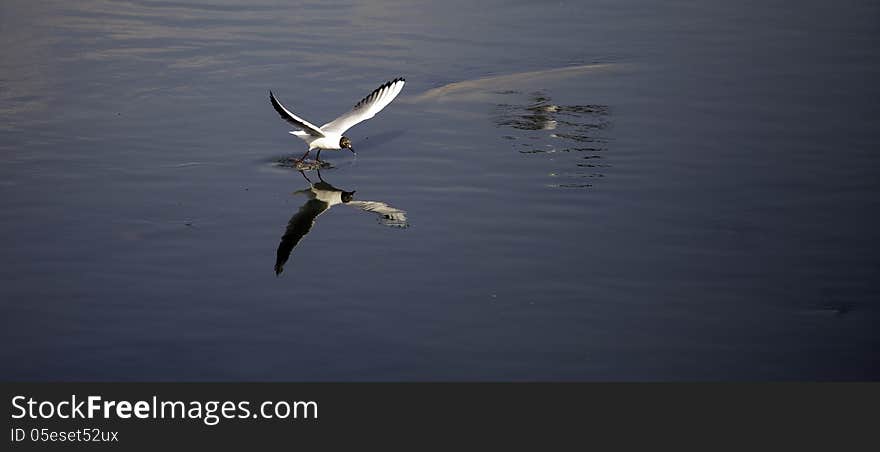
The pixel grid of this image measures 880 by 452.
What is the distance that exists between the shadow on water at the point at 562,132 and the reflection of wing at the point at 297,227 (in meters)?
3.11

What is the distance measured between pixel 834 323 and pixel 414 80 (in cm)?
1003

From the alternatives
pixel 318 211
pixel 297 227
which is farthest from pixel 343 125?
pixel 297 227

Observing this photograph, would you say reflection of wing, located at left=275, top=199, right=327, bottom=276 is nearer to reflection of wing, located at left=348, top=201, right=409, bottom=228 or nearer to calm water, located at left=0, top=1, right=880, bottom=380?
calm water, located at left=0, top=1, right=880, bottom=380

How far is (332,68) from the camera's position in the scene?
68.0 ft

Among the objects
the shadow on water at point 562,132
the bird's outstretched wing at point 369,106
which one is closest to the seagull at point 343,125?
the bird's outstretched wing at point 369,106

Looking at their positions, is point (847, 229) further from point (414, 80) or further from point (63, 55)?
point (63, 55)

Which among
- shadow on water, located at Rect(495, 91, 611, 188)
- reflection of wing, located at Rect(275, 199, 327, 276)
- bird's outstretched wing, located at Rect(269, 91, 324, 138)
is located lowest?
reflection of wing, located at Rect(275, 199, 327, 276)

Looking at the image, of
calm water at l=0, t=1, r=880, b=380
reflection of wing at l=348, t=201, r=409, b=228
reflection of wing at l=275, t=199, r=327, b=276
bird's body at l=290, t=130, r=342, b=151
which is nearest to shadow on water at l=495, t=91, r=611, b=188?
calm water at l=0, t=1, r=880, b=380

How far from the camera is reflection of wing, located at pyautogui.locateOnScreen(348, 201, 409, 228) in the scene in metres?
14.4

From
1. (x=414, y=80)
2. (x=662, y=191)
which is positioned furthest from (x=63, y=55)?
(x=662, y=191)

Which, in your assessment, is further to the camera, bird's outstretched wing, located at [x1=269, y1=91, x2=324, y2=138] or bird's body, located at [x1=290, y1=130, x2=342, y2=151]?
bird's body, located at [x1=290, y1=130, x2=342, y2=151]

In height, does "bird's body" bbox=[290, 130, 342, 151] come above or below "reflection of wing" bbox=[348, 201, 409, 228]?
above

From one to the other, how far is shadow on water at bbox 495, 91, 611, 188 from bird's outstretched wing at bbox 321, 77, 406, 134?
197cm

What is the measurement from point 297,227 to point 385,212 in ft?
3.61
